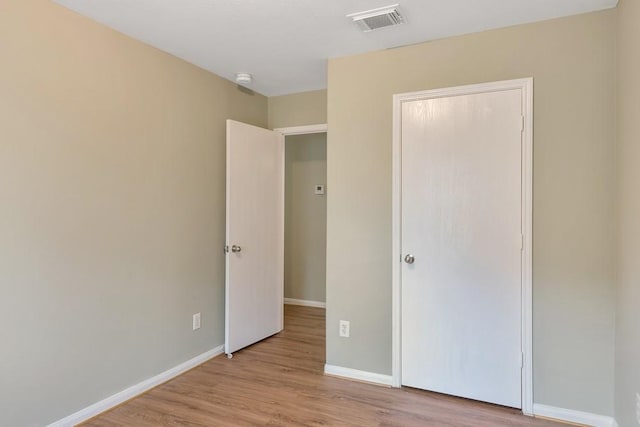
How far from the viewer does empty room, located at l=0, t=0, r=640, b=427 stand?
6.67 ft

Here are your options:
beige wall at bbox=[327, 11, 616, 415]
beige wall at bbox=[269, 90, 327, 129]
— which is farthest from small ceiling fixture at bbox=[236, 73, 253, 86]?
beige wall at bbox=[327, 11, 616, 415]

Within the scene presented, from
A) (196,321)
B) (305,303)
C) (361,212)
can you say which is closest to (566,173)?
(361,212)

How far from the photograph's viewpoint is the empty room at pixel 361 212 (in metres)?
2.03

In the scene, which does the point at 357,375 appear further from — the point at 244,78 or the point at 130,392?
the point at 244,78

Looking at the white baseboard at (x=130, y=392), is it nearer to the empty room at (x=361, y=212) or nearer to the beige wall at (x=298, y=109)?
the empty room at (x=361, y=212)

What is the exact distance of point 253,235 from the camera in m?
3.50

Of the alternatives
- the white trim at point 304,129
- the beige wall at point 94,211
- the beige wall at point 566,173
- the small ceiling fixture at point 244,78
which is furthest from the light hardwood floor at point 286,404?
Answer: the small ceiling fixture at point 244,78

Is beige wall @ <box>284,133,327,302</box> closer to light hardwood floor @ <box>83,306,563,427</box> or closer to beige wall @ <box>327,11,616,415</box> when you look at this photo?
light hardwood floor @ <box>83,306,563,427</box>

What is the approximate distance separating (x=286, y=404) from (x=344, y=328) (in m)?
0.69

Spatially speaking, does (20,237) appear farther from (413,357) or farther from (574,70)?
(574,70)

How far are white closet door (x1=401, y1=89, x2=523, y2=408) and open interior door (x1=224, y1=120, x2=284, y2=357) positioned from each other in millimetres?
1457

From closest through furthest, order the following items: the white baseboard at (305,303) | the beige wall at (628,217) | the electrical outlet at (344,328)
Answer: the beige wall at (628,217), the electrical outlet at (344,328), the white baseboard at (305,303)

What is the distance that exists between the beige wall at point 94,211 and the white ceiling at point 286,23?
228 mm

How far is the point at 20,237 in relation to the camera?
6.39 feet
